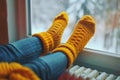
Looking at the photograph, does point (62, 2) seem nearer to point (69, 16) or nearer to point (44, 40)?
point (69, 16)

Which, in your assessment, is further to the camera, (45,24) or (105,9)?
(45,24)

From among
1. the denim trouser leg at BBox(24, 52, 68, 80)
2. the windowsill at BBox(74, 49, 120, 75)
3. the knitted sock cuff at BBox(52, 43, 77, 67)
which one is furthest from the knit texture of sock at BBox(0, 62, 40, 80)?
the windowsill at BBox(74, 49, 120, 75)

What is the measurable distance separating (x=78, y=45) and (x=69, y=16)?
0.19 meters

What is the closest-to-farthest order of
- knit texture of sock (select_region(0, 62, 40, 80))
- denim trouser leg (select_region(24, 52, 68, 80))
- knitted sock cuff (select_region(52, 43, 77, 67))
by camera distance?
knit texture of sock (select_region(0, 62, 40, 80)), denim trouser leg (select_region(24, 52, 68, 80)), knitted sock cuff (select_region(52, 43, 77, 67))

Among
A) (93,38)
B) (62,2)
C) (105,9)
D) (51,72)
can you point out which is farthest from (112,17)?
(51,72)

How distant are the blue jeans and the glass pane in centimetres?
22

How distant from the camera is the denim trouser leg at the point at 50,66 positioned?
696mm

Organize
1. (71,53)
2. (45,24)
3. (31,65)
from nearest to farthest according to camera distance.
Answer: (31,65) → (71,53) → (45,24)

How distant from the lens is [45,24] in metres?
1.12

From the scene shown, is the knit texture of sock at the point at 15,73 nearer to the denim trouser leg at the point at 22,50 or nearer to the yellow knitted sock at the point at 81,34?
the denim trouser leg at the point at 22,50

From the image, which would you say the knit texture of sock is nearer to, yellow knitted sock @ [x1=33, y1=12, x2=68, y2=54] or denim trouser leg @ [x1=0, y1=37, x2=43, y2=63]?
denim trouser leg @ [x1=0, y1=37, x2=43, y2=63]

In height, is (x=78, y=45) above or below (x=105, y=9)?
below

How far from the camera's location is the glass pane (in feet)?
2.96

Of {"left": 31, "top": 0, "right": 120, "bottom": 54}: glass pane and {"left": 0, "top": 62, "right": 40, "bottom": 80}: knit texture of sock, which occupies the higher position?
{"left": 31, "top": 0, "right": 120, "bottom": 54}: glass pane
